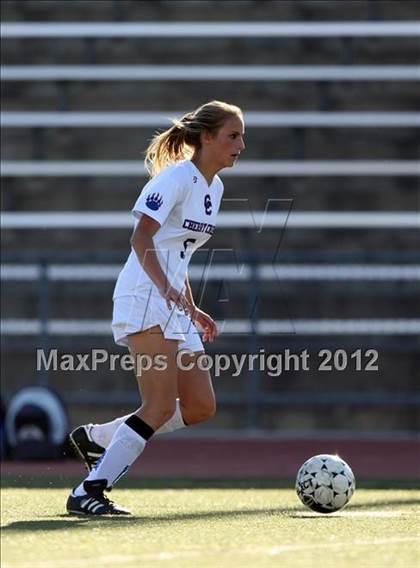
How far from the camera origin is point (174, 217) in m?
6.61

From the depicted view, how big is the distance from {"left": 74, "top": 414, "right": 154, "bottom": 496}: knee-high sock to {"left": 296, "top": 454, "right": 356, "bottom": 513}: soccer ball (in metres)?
0.82

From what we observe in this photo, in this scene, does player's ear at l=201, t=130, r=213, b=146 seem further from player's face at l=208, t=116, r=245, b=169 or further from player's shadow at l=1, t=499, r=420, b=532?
player's shadow at l=1, t=499, r=420, b=532

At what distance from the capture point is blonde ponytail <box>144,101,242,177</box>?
677cm

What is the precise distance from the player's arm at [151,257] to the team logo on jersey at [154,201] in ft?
0.16

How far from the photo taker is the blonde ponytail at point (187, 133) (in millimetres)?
6766

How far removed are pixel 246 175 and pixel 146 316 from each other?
888 cm

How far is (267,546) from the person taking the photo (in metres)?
5.22

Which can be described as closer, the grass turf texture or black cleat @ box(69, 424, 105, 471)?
the grass turf texture

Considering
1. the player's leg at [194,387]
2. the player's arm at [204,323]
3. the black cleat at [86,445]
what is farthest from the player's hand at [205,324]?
the black cleat at [86,445]

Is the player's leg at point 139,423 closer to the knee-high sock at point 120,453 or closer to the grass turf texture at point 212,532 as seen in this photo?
the knee-high sock at point 120,453

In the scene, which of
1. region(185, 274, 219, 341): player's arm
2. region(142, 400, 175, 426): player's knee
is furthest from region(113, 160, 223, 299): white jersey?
region(142, 400, 175, 426): player's knee

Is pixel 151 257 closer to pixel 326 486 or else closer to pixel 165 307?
pixel 165 307

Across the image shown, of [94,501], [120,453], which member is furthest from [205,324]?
[94,501]

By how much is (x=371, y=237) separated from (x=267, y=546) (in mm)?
9803
